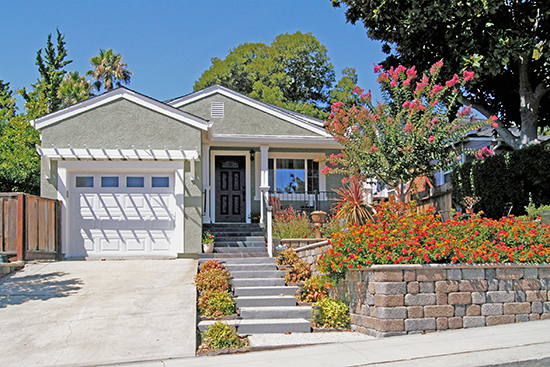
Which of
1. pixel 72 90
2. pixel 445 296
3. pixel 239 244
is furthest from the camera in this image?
pixel 72 90

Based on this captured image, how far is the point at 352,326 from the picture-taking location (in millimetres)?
7594

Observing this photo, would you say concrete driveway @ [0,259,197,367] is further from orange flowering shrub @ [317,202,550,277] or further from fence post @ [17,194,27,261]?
orange flowering shrub @ [317,202,550,277]

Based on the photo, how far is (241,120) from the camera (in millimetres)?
15445

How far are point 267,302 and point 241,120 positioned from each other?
815cm

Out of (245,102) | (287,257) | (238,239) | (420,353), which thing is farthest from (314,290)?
(245,102)

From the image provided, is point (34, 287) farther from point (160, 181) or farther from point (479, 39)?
point (479, 39)

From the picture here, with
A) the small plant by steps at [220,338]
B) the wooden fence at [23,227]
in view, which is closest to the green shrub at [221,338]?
the small plant by steps at [220,338]

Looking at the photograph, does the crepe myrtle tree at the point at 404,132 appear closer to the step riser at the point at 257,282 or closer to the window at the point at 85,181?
the step riser at the point at 257,282

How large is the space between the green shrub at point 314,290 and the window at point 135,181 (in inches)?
214

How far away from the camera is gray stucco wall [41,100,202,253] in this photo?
11.9 metres

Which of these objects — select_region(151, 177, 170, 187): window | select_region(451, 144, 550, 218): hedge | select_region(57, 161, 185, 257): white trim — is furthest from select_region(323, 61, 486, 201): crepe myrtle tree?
select_region(151, 177, 170, 187): window

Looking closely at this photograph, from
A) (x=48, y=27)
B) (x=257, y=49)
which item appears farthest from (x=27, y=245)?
(x=257, y=49)

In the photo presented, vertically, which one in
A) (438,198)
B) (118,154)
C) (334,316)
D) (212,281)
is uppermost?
(118,154)

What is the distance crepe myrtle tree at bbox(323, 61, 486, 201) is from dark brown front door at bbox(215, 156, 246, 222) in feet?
14.7
